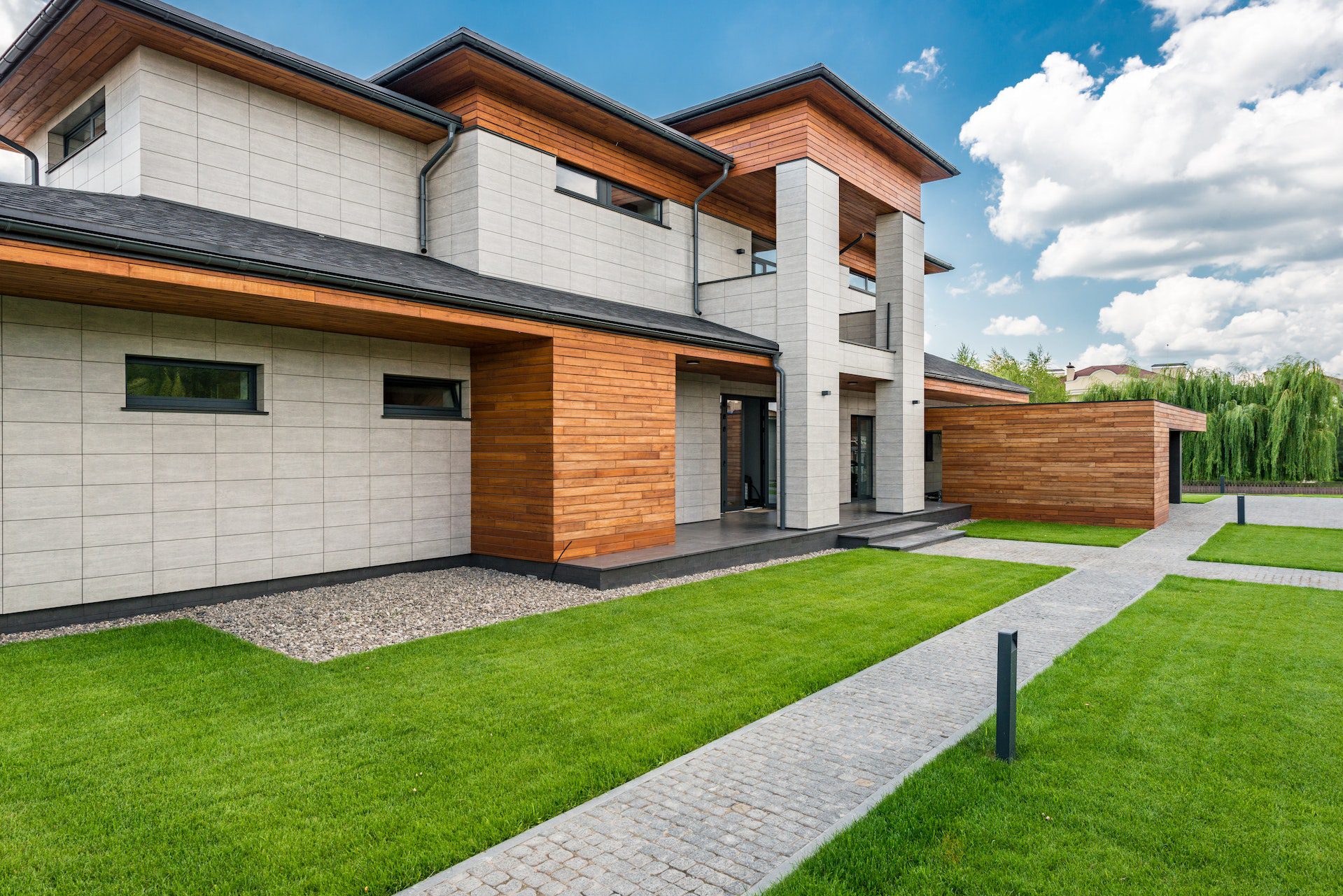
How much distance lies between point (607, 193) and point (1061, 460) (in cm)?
1201

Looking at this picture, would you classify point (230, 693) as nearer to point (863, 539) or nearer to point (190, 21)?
point (190, 21)

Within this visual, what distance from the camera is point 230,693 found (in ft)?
15.7

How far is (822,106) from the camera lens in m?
12.5

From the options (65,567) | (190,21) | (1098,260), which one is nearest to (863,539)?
(65,567)

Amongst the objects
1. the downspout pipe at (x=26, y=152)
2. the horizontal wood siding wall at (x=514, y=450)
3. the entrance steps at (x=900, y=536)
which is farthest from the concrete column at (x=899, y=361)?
the downspout pipe at (x=26, y=152)

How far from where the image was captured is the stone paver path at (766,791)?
9.16ft

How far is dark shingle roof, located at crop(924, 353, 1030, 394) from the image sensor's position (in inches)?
691

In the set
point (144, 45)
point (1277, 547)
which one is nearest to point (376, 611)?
point (144, 45)

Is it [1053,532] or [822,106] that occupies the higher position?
[822,106]

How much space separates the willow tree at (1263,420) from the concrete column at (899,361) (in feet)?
55.2

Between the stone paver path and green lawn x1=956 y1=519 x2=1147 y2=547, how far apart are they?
7.35 metres

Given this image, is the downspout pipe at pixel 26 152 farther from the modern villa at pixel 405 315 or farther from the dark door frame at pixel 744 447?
the dark door frame at pixel 744 447

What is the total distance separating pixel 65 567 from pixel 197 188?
4333mm

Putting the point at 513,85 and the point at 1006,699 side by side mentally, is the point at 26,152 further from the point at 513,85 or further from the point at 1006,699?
the point at 1006,699
